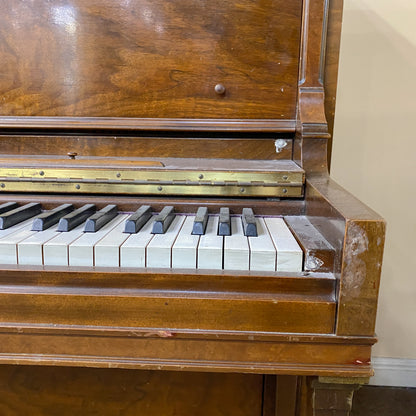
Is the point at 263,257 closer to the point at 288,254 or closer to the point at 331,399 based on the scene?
the point at 288,254

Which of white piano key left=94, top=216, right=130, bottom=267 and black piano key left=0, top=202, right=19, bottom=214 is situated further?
black piano key left=0, top=202, right=19, bottom=214

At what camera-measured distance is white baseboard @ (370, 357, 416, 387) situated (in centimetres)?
170

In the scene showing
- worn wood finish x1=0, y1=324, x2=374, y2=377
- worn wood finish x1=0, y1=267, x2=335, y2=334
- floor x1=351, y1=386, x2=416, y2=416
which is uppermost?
worn wood finish x1=0, y1=267, x2=335, y2=334

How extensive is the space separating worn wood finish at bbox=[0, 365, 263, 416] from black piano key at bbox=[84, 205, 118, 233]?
0.59 meters

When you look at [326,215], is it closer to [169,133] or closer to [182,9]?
[169,133]

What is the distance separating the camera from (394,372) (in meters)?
1.71

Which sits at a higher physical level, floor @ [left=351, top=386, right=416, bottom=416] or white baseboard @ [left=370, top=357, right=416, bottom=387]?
white baseboard @ [left=370, top=357, right=416, bottom=387]

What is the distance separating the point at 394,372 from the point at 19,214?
1693 mm

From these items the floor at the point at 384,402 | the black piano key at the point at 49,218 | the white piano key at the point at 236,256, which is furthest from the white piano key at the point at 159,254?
the floor at the point at 384,402

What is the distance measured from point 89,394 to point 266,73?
1.12 metres

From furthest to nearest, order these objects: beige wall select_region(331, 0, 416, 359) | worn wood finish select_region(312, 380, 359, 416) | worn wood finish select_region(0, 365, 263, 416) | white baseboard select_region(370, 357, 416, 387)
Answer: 1. white baseboard select_region(370, 357, 416, 387)
2. beige wall select_region(331, 0, 416, 359)
3. worn wood finish select_region(0, 365, 263, 416)
4. worn wood finish select_region(312, 380, 359, 416)

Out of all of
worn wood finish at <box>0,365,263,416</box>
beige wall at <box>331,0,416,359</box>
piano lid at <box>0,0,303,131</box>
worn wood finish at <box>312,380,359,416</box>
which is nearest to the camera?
worn wood finish at <box>312,380,359,416</box>

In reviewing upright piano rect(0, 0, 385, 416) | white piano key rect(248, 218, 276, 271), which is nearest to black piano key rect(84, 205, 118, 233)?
upright piano rect(0, 0, 385, 416)

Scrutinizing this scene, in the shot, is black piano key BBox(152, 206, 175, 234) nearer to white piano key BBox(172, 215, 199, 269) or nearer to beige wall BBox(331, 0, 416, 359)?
white piano key BBox(172, 215, 199, 269)
